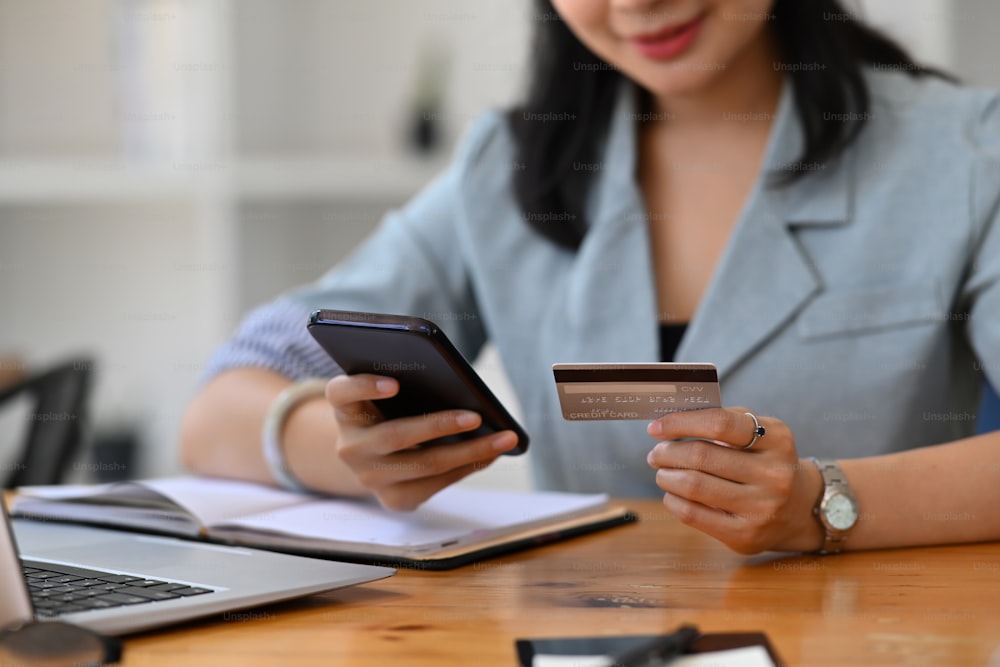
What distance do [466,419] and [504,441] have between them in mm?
40

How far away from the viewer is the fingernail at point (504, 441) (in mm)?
834

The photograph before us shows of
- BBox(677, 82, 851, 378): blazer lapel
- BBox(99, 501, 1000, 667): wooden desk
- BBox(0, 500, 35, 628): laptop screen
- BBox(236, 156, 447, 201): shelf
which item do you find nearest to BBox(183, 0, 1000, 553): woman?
BBox(677, 82, 851, 378): blazer lapel

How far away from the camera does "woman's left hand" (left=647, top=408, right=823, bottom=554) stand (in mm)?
760

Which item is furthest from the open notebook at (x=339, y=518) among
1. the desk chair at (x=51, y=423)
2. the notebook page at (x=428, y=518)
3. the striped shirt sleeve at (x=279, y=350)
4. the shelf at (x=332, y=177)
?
the shelf at (x=332, y=177)

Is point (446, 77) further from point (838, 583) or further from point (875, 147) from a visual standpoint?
point (838, 583)

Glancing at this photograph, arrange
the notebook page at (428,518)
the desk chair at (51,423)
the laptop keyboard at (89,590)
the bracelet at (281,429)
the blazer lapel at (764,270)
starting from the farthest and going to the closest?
the desk chair at (51,423) → the blazer lapel at (764,270) → the bracelet at (281,429) → the notebook page at (428,518) → the laptop keyboard at (89,590)

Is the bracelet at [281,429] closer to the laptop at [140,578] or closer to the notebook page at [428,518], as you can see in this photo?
the notebook page at [428,518]

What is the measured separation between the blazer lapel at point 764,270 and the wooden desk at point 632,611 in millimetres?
349

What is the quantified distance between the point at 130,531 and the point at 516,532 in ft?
1.12

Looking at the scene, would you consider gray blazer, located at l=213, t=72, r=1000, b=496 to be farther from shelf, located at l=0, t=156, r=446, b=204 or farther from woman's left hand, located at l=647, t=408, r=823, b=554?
shelf, located at l=0, t=156, r=446, b=204

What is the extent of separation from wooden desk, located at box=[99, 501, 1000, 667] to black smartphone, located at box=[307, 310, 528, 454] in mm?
123

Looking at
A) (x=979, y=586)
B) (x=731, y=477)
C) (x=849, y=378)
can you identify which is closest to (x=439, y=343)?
(x=731, y=477)

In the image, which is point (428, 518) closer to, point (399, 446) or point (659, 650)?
point (399, 446)

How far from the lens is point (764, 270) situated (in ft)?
3.88
